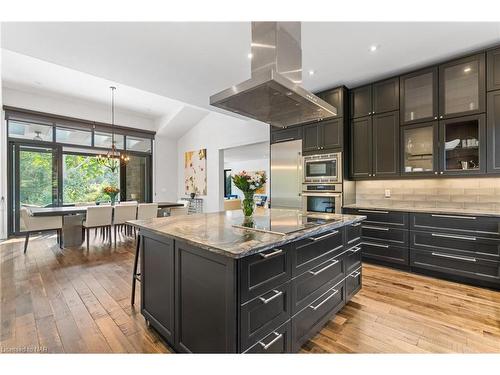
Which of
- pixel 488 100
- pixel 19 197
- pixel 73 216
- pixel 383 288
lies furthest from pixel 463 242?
pixel 19 197

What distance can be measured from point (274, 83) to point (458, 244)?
2999 mm

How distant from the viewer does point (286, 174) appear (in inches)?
176

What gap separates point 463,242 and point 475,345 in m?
1.44

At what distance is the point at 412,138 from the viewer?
339 cm

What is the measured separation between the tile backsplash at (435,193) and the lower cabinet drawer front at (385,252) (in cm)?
70

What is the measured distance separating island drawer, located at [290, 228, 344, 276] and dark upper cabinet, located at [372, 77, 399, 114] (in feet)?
7.83

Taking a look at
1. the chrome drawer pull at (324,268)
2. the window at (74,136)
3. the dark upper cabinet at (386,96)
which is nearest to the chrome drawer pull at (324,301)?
the chrome drawer pull at (324,268)

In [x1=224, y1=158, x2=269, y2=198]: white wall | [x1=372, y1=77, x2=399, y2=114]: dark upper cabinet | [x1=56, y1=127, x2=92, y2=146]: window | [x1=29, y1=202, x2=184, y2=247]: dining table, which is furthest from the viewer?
[x1=224, y1=158, x2=269, y2=198]: white wall

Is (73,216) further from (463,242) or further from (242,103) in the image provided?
(463,242)

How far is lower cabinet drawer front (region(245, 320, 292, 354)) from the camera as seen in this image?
1380 mm

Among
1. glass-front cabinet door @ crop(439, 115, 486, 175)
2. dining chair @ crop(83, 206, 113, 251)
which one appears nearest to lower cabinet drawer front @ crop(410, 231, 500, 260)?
glass-front cabinet door @ crop(439, 115, 486, 175)

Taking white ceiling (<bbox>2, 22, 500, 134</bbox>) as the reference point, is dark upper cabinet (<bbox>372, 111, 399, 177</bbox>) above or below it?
below

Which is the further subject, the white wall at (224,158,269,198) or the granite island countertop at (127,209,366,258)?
the white wall at (224,158,269,198)

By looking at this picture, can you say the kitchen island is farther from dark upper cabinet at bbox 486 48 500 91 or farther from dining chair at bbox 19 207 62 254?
dining chair at bbox 19 207 62 254
